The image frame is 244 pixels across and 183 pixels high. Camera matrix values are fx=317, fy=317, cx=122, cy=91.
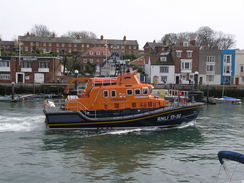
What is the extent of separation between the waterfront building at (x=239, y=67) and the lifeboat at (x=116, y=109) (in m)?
36.1

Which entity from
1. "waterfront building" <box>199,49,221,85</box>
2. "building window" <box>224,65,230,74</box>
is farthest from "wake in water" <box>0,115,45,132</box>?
"building window" <box>224,65,230,74</box>

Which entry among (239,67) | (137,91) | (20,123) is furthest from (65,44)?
(137,91)

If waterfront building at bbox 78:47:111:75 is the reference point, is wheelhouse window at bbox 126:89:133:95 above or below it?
below

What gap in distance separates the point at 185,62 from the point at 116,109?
34.6 metres

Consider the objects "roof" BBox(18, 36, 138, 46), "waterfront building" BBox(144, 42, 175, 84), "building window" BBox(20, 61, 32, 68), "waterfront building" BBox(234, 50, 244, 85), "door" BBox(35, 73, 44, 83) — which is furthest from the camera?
"roof" BBox(18, 36, 138, 46)

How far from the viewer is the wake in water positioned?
20.7 m

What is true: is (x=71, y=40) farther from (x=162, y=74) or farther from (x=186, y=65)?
(x=186, y=65)

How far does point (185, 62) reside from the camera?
5281 centimetres

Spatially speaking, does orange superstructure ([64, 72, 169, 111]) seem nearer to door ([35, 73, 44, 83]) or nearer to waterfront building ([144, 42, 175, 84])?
door ([35, 73, 44, 83])

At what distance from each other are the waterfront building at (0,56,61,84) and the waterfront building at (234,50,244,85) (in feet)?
98.7

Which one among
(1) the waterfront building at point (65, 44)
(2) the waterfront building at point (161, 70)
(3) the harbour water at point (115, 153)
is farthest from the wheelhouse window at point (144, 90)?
(1) the waterfront building at point (65, 44)

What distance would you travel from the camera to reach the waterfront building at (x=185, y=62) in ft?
173

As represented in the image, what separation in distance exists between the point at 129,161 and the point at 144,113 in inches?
255

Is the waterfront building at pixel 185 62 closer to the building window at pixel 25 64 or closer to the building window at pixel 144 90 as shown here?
the building window at pixel 25 64
